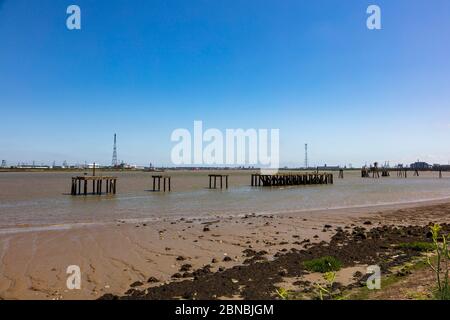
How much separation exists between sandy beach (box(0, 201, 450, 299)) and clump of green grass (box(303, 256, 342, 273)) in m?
1.65

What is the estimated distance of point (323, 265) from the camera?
8.66 meters

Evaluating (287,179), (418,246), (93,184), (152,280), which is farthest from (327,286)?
(287,179)

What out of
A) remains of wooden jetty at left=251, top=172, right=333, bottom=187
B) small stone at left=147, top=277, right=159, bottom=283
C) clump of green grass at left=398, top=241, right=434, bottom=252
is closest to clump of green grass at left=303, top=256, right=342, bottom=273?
clump of green grass at left=398, top=241, right=434, bottom=252

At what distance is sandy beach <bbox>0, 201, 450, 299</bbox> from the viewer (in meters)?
8.01

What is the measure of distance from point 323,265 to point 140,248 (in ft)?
19.1

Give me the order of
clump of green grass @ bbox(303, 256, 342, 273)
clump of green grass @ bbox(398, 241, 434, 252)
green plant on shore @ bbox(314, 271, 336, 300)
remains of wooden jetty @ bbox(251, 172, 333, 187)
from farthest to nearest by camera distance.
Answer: remains of wooden jetty @ bbox(251, 172, 333, 187) → clump of green grass @ bbox(398, 241, 434, 252) → clump of green grass @ bbox(303, 256, 342, 273) → green plant on shore @ bbox(314, 271, 336, 300)

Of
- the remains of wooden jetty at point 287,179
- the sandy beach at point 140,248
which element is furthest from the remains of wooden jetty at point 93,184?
the remains of wooden jetty at point 287,179

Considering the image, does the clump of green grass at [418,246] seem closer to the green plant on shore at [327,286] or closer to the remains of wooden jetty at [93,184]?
the green plant on shore at [327,286]

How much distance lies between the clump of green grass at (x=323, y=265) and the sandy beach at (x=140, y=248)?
1654 mm

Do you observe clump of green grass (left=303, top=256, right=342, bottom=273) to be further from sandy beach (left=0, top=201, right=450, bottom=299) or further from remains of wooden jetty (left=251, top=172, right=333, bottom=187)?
remains of wooden jetty (left=251, top=172, right=333, bottom=187)

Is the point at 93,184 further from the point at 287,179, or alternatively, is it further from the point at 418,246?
the point at 287,179

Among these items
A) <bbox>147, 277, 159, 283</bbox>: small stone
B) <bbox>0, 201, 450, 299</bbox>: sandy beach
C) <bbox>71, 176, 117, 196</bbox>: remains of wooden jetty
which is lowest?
<bbox>0, 201, 450, 299</bbox>: sandy beach
